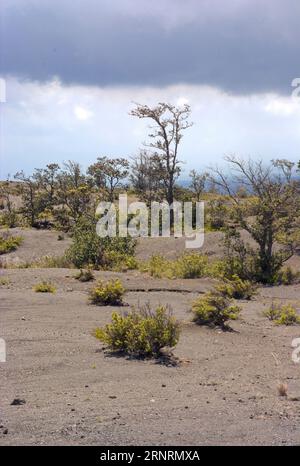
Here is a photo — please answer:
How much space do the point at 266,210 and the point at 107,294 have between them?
9.18 metres

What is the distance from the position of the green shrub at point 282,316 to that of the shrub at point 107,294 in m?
3.38

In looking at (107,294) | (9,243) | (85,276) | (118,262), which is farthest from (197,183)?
(107,294)

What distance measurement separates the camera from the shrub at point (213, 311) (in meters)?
12.3

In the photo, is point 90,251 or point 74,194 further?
point 74,194

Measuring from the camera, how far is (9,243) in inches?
1216

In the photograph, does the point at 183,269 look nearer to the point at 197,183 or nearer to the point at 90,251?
the point at 90,251

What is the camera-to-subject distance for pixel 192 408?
6941 mm

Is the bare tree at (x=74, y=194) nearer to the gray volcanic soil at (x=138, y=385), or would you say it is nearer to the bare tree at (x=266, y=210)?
the bare tree at (x=266, y=210)

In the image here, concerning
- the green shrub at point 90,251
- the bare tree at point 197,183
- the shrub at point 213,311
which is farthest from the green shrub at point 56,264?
the bare tree at point 197,183

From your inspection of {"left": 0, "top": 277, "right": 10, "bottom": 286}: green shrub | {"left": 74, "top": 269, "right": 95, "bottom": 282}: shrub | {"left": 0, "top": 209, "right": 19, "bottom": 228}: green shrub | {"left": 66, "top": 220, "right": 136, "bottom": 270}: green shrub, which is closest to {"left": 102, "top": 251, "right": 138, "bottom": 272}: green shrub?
{"left": 66, "top": 220, "right": 136, "bottom": 270}: green shrub

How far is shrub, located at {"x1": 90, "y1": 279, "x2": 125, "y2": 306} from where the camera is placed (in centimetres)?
1420

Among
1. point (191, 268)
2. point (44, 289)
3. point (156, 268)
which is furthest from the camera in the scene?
point (156, 268)

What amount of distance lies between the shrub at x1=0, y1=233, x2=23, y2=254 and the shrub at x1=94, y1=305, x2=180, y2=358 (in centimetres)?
2141
